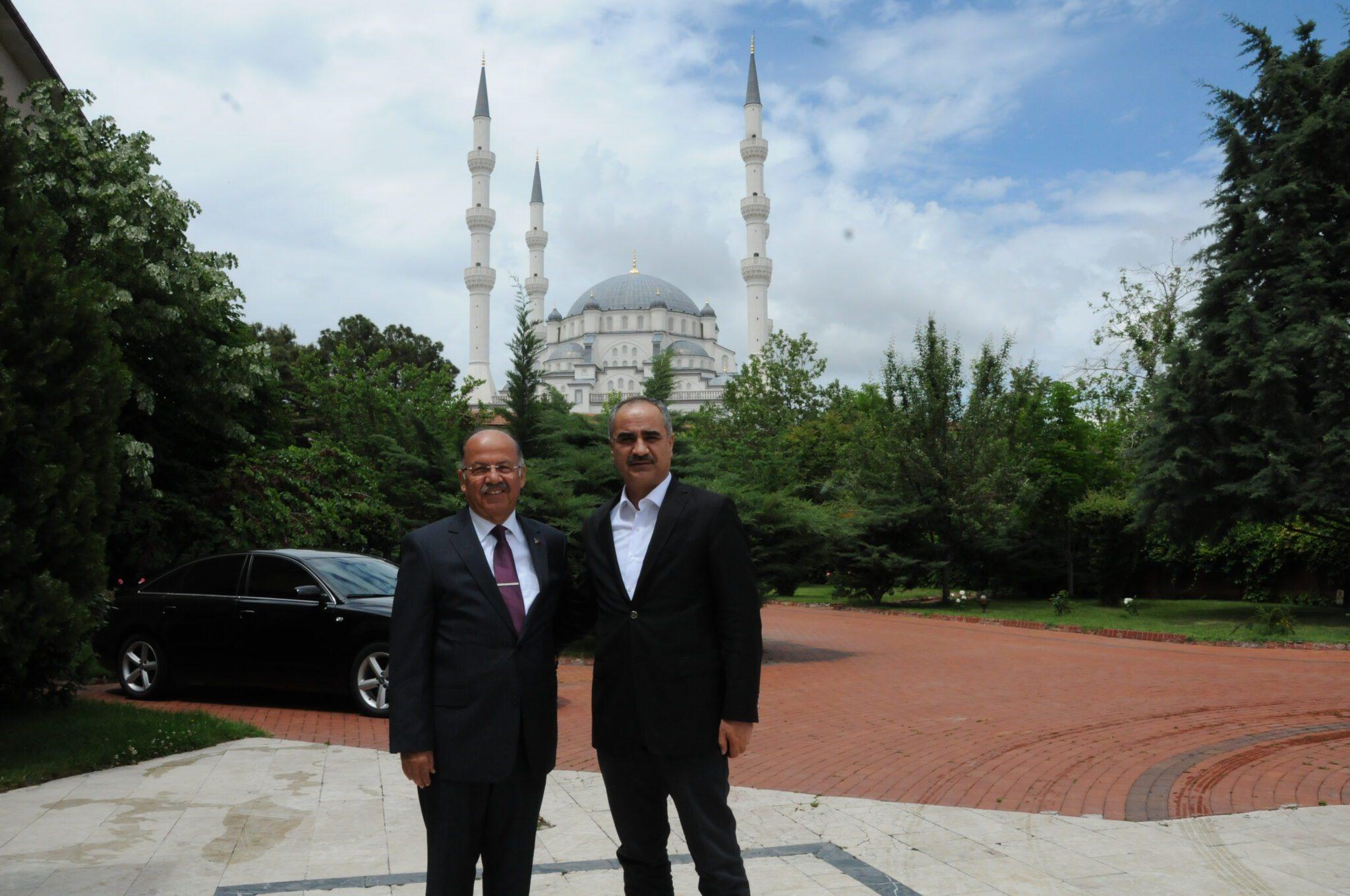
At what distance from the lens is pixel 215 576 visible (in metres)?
9.82

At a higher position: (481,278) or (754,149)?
(754,149)

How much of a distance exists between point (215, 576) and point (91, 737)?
2638mm

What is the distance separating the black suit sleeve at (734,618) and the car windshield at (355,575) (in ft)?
21.8

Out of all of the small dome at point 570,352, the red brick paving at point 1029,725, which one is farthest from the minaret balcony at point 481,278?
the red brick paving at point 1029,725

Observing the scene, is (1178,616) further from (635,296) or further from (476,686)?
(635,296)

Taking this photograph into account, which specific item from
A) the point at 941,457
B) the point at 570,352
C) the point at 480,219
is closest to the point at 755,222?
the point at 480,219

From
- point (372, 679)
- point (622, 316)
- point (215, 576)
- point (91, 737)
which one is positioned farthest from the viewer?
point (622, 316)

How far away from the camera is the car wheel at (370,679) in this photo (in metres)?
8.88

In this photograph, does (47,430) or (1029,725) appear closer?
(47,430)

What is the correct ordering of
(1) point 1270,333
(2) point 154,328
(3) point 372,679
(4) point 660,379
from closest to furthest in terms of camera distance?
(3) point 372,679 < (2) point 154,328 < (4) point 660,379 < (1) point 1270,333

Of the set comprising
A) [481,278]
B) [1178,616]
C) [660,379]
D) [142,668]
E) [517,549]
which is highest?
[481,278]

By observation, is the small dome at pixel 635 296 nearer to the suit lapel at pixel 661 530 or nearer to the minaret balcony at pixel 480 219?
the minaret balcony at pixel 480 219

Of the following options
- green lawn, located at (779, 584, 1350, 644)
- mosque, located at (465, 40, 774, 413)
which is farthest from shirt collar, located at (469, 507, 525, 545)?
mosque, located at (465, 40, 774, 413)

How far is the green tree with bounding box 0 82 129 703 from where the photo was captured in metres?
6.44
